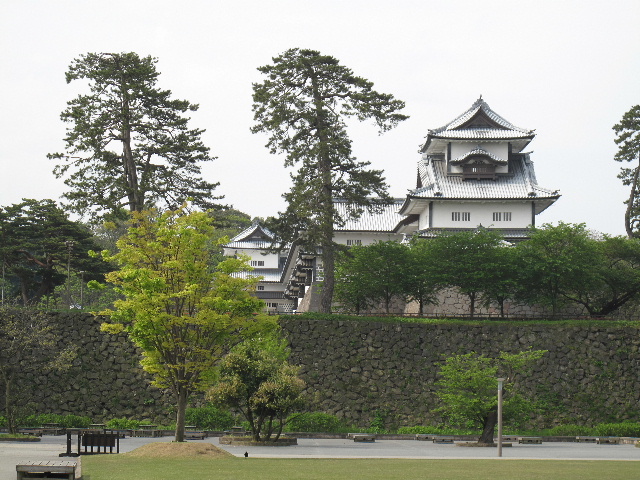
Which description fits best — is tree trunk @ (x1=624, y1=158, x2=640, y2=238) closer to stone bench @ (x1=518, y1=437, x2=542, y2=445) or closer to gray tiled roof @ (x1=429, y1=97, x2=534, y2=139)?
gray tiled roof @ (x1=429, y1=97, x2=534, y2=139)

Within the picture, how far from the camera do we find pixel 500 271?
42688mm

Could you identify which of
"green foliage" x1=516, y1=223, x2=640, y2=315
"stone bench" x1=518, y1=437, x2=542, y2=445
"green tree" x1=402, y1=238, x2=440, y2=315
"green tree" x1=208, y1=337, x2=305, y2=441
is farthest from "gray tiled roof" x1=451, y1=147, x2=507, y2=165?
"green tree" x1=208, y1=337, x2=305, y2=441

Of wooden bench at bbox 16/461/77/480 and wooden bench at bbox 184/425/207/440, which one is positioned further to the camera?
wooden bench at bbox 184/425/207/440

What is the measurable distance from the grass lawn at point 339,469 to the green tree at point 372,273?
68.2ft

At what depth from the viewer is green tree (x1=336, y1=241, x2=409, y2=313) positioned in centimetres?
4347

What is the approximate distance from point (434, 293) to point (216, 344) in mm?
19330

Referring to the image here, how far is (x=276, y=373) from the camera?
29.4 m

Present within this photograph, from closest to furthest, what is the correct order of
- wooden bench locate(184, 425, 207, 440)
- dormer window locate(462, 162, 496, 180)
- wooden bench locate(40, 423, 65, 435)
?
wooden bench locate(184, 425, 207, 440)
wooden bench locate(40, 423, 65, 435)
dormer window locate(462, 162, 496, 180)

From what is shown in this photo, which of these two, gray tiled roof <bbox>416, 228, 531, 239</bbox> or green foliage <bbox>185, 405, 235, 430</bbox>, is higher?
gray tiled roof <bbox>416, 228, 531, 239</bbox>

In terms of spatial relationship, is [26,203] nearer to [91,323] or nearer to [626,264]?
[91,323]

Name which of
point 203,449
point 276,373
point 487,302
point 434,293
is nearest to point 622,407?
point 487,302

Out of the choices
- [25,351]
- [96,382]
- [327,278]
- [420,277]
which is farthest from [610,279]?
[25,351]

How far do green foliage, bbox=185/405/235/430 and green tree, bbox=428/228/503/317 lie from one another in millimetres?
12129

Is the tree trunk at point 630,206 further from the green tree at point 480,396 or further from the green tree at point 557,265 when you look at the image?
the green tree at point 480,396
